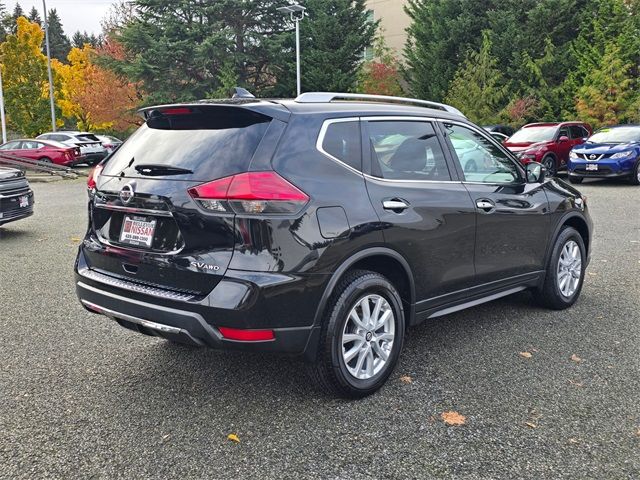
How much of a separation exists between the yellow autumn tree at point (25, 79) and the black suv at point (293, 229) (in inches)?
1389

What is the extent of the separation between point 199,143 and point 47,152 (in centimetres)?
2249

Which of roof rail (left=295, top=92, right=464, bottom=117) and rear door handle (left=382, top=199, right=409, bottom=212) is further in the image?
roof rail (left=295, top=92, right=464, bottom=117)

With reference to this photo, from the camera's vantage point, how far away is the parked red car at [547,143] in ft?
56.2

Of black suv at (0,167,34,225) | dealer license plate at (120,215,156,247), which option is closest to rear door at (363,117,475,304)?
dealer license plate at (120,215,156,247)

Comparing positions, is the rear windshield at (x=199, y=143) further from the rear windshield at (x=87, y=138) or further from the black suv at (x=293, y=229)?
the rear windshield at (x=87, y=138)

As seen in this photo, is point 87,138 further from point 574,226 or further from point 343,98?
point 343,98

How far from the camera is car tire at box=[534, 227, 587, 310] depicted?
5105mm

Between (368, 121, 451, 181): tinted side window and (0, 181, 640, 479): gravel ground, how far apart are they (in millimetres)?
1308

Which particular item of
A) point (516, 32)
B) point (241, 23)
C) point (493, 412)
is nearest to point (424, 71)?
point (516, 32)

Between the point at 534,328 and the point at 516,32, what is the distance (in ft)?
97.8

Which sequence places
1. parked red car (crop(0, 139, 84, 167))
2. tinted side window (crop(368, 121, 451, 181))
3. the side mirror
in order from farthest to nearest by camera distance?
parked red car (crop(0, 139, 84, 167)) < the side mirror < tinted side window (crop(368, 121, 451, 181))

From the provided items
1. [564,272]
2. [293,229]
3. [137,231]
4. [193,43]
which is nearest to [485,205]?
[564,272]

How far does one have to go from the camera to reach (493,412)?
11.1ft

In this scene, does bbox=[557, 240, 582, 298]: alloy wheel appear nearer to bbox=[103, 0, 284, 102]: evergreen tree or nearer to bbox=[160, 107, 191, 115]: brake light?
bbox=[160, 107, 191, 115]: brake light
